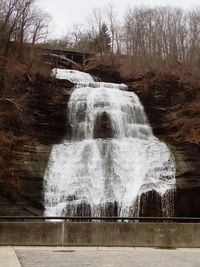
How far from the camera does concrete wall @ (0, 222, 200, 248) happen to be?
15336 millimetres

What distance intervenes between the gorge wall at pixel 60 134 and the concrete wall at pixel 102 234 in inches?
476

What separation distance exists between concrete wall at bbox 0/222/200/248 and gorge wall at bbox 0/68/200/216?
39.6ft

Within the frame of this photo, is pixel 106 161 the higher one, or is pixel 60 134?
pixel 60 134

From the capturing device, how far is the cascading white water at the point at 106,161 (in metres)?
28.0

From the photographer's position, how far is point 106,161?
101 ft

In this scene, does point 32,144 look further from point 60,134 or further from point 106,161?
point 106,161

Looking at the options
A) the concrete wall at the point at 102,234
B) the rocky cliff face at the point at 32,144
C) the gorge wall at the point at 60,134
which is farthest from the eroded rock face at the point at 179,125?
the concrete wall at the point at 102,234

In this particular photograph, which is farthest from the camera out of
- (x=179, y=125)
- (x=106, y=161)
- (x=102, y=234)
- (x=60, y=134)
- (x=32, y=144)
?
(x=179, y=125)

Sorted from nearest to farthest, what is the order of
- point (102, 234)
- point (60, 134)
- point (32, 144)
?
point (102, 234) → point (32, 144) → point (60, 134)

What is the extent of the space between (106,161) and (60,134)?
5.18m

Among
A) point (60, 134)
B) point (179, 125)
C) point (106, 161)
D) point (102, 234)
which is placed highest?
point (179, 125)

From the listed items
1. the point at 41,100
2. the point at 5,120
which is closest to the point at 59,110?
the point at 41,100

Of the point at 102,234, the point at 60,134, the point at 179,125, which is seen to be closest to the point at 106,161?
the point at 60,134

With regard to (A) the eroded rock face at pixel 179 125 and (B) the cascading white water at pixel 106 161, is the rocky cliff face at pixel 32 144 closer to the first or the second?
(B) the cascading white water at pixel 106 161
